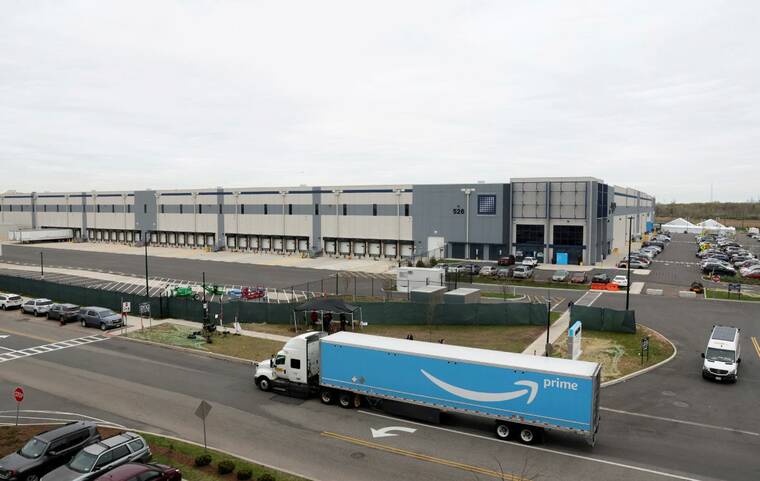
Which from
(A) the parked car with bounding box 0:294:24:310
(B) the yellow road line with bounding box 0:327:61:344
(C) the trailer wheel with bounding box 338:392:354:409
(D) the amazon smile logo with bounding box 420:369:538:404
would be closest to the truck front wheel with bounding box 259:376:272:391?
(C) the trailer wheel with bounding box 338:392:354:409

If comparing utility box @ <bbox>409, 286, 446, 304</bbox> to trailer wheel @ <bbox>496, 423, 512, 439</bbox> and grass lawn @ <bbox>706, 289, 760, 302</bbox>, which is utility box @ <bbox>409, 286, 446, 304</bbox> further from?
grass lawn @ <bbox>706, 289, 760, 302</bbox>

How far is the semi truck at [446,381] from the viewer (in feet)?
60.6

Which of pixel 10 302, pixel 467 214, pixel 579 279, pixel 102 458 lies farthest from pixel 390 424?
pixel 467 214

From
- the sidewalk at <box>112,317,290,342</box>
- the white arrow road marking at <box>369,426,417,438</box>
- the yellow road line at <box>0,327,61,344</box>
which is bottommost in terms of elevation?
the yellow road line at <box>0,327,61,344</box>

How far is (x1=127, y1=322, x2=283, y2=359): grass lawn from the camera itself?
32719mm

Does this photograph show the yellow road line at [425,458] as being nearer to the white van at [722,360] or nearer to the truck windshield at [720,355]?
the white van at [722,360]

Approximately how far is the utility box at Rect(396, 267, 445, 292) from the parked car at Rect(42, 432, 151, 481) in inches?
1326

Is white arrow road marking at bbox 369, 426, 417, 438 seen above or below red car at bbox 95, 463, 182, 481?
below

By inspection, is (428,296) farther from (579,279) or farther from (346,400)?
(579,279)

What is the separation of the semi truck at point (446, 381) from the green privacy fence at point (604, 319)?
58.8ft

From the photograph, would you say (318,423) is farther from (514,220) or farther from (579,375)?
(514,220)

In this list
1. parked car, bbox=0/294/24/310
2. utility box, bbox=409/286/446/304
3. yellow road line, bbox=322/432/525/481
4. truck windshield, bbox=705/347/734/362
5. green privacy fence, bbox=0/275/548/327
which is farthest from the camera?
parked car, bbox=0/294/24/310

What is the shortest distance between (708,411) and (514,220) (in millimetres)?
53857

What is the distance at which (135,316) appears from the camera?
147ft
